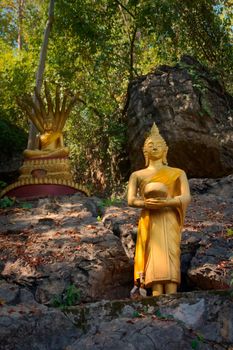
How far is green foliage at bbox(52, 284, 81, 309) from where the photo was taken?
589 centimetres

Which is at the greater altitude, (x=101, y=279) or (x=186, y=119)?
(x=186, y=119)

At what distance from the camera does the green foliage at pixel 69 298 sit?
19.3 ft

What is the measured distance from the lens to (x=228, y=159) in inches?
458

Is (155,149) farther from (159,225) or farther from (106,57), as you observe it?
(106,57)

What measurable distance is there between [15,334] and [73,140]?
1127 cm

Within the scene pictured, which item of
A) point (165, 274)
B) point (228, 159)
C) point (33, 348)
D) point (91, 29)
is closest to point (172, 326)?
point (33, 348)

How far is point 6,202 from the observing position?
9.33 meters

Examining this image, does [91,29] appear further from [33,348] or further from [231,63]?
[33,348]

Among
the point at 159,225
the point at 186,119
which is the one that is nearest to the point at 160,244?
the point at 159,225

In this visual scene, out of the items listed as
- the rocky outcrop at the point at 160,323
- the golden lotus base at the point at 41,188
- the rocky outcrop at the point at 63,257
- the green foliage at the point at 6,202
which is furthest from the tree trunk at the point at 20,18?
the rocky outcrop at the point at 160,323

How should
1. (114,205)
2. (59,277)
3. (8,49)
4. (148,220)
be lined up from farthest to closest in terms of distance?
(8,49) → (114,205) → (59,277) → (148,220)

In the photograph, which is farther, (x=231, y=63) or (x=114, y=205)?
(x=231, y=63)

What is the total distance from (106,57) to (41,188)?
18.5 ft

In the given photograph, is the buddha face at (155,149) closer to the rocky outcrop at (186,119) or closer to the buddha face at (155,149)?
the buddha face at (155,149)
